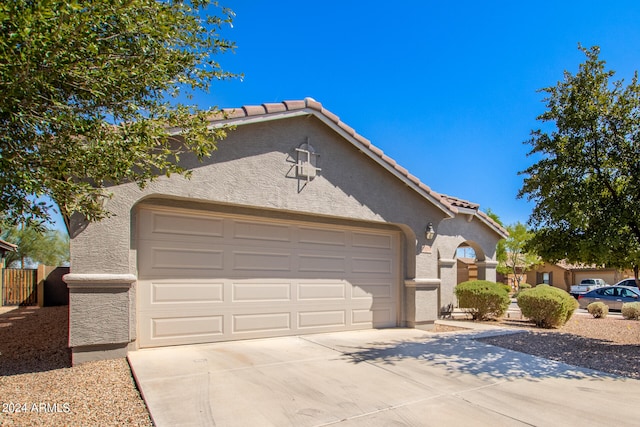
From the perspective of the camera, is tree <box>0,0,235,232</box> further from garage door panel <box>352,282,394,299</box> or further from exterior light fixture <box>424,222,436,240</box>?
exterior light fixture <box>424,222,436,240</box>

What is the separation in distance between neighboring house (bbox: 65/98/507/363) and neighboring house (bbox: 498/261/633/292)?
30734mm

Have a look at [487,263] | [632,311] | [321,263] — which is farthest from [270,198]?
[632,311]

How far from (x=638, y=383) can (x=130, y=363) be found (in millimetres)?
7792

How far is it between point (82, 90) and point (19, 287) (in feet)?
59.0

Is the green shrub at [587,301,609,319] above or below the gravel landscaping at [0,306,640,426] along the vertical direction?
below

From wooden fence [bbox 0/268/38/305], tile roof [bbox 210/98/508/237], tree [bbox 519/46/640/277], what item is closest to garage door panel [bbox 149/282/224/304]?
tile roof [bbox 210/98/508/237]

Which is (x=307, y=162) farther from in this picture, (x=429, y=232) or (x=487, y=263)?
(x=487, y=263)

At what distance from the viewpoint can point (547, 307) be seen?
38.9ft

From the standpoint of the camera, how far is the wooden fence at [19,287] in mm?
17422

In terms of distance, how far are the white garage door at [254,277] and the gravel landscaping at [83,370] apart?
1.45 m

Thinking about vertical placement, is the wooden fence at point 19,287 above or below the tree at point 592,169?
below

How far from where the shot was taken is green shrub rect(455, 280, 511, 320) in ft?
43.0

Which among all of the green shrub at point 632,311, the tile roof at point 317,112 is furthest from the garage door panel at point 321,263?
the green shrub at point 632,311

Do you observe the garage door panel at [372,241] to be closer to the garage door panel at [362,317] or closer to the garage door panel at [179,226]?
the garage door panel at [362,317]
